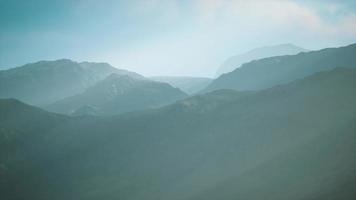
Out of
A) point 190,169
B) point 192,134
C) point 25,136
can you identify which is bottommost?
→ point 190,169

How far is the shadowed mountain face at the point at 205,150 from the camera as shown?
Answer: 89.3m

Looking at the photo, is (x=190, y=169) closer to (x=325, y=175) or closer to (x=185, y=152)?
(x=185, y=152)

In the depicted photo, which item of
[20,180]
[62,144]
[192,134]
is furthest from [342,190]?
[62,144]

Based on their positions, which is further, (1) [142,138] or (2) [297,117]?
(1) [142,138]

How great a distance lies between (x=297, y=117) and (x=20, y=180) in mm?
118688

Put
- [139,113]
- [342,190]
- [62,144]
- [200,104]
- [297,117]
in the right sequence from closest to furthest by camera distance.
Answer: [342,190]
[297,117]
[62,144]
[200,104]
[139,113]

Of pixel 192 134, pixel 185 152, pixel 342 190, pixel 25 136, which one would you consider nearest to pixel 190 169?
pixel 185 152

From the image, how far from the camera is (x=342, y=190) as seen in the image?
6266cm

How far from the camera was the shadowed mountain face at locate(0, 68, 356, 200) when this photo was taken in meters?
89.3

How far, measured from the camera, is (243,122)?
136 meters

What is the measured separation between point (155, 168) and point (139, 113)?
214 feet

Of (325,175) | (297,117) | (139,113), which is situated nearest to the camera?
(325,175)

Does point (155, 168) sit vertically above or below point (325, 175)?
above

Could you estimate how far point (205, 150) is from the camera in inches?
5027
